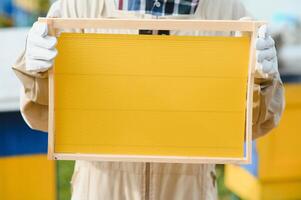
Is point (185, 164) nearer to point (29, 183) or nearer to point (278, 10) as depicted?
point (29, 183)

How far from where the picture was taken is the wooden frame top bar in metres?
2.52

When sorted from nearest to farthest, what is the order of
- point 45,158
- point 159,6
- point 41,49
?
point 41,49 → point 159,6 → point 45,158

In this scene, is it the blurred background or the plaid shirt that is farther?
the blurred background

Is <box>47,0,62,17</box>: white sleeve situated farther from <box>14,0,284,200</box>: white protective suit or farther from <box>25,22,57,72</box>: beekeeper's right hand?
<box>25,22,57,72</box>: beekeeper's right hand

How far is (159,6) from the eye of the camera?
2816 millimetres

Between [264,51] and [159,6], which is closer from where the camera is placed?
[264,51]

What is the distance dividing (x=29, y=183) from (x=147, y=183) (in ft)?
7.51

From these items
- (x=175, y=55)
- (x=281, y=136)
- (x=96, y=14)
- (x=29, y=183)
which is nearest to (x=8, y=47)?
(x=29, y=183)

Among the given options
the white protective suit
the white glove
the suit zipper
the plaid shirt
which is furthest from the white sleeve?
the white glove

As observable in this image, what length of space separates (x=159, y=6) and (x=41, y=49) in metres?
0.50

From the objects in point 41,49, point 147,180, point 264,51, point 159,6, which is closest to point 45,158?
point 147,180

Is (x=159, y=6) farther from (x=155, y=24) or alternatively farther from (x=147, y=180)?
(x=147, y=180)

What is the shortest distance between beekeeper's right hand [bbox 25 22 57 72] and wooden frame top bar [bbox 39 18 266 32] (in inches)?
1.4

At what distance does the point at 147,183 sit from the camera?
2.84 m
